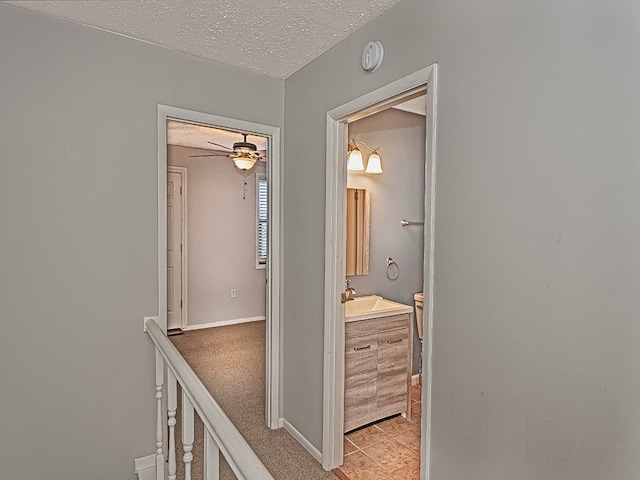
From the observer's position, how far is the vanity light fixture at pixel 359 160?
116 inches

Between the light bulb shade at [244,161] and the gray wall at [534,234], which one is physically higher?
the light bulb shade at [244,161]

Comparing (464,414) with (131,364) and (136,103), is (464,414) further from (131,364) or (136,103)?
(136,103)

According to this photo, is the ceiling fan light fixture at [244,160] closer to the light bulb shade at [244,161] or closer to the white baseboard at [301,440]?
the light bulb shade at [244,161]

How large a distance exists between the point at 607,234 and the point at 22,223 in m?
2.41

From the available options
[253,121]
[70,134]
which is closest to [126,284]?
[70,134]

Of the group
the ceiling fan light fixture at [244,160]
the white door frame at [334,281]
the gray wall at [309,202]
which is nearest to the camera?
the gray wall at [309,202]

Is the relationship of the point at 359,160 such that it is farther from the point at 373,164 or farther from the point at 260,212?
the point at 260,212

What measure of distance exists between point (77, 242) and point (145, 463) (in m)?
1.31

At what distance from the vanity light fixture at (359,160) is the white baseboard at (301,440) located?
6.55 feet

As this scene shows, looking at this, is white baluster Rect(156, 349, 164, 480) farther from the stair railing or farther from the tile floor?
the tile floor

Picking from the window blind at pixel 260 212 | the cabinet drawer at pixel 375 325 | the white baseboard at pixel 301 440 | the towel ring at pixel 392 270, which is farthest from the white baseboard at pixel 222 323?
the cabinet drawer at pixel 375 325

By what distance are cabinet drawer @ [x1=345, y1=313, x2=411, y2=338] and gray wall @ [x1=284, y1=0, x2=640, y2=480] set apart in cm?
98

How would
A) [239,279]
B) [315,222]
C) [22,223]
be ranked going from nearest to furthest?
[22,223], [315,222], [239,279]

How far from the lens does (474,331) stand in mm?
1356
